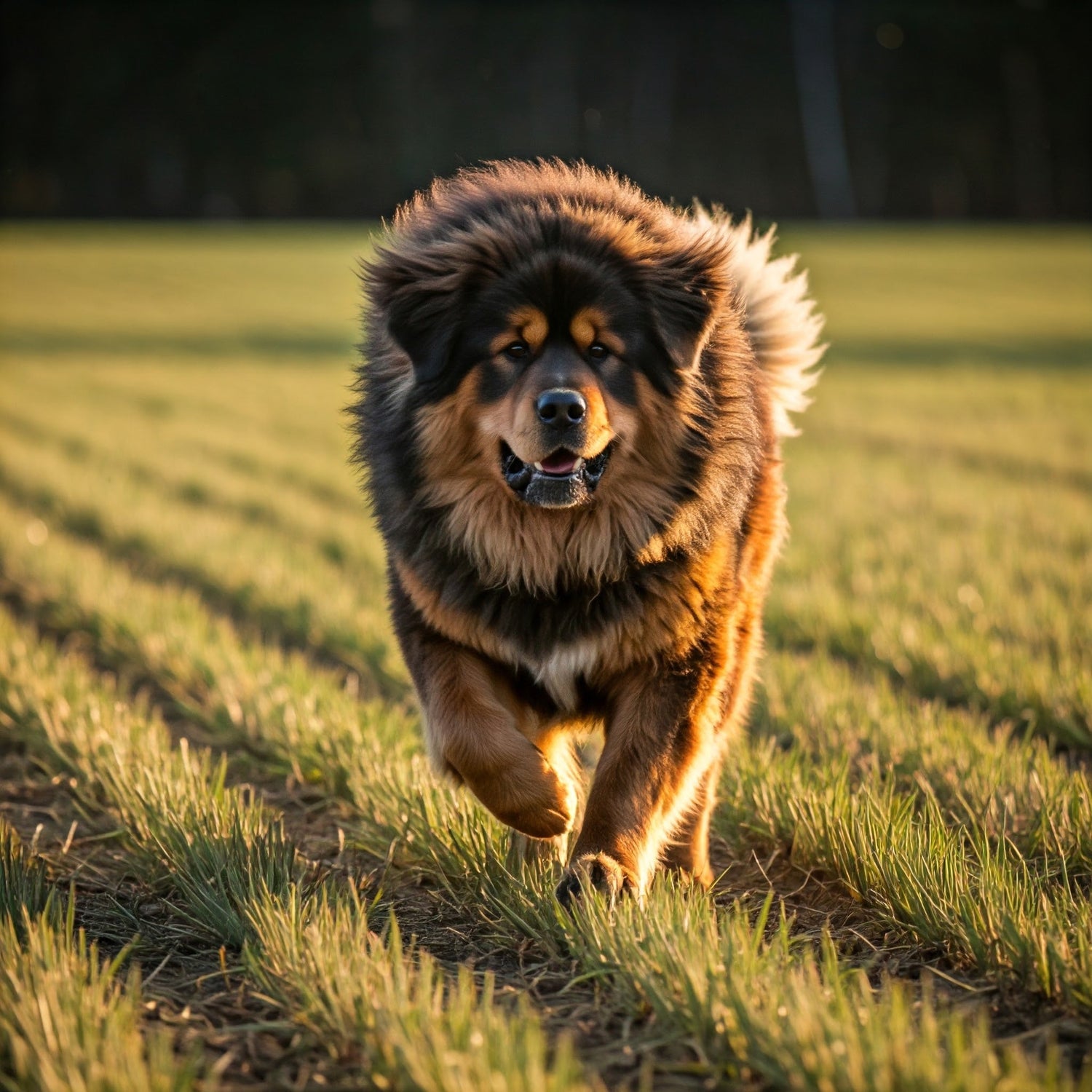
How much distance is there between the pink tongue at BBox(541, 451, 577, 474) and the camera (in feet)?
12.4

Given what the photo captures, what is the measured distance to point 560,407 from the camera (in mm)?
3594

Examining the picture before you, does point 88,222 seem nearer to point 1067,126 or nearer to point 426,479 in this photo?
point 1067,126

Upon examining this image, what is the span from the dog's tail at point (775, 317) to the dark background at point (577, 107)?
45.4 metres

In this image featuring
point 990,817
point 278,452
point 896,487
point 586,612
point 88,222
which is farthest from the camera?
point 88,222

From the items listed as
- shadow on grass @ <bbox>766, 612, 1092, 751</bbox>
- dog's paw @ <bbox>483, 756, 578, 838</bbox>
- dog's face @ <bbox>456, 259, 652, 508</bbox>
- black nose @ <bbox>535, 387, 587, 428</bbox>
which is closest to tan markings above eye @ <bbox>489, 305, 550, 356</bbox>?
dog's face @ <bbox>456, 259, 652, 508</bbox>

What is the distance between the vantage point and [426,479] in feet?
13.0

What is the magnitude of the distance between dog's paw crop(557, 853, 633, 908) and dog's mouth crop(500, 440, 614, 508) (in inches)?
40.2

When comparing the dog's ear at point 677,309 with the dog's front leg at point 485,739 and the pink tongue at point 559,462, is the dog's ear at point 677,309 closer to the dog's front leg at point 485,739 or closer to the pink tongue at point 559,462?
the pink tongue at point 559,462

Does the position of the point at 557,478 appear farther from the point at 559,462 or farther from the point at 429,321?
the point at 429,321

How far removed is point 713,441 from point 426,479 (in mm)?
905

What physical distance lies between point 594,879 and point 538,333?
1581mm

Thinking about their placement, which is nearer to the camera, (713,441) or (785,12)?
(713,441)

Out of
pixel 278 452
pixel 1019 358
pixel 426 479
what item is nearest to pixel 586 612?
pixel 426 479

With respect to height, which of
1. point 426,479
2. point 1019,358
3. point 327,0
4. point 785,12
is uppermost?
point 327,0
